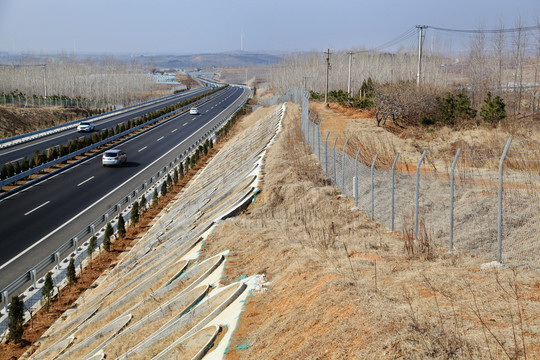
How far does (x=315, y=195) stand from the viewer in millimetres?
15797

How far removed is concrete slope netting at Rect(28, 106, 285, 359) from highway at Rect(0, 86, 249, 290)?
3.28m

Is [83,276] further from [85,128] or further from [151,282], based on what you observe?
[85,128]

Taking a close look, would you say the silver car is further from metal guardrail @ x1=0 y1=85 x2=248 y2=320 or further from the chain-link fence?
the chain-link fence

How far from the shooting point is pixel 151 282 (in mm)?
12609

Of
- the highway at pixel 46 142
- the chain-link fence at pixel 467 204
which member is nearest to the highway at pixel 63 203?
the highway at pixel 46 142

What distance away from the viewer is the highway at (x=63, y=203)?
18406mm

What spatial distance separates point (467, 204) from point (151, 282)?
812 cm

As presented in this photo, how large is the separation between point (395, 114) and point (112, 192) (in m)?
22.0

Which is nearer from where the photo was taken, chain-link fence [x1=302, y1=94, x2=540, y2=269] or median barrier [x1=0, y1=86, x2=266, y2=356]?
chain-link fence [x1=302, y1=94, x2=540, y2=269]

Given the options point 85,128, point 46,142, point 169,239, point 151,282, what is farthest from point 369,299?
point 85,128

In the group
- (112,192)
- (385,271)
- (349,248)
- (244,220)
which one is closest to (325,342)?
(385,271)

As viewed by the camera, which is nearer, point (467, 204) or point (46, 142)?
point (467, 204)

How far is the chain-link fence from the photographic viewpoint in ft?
34.4

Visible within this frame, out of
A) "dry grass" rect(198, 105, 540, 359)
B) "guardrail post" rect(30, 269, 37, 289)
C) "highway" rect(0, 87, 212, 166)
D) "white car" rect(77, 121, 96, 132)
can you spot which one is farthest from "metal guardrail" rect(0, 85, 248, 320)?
"white car" rect(77, 121, 96, 132)
